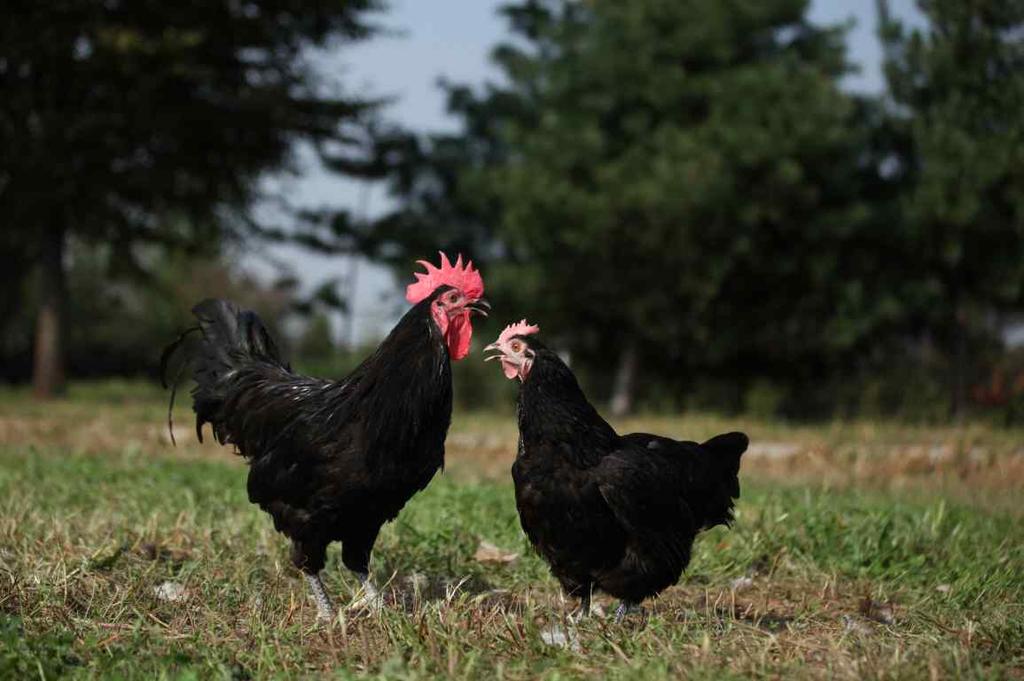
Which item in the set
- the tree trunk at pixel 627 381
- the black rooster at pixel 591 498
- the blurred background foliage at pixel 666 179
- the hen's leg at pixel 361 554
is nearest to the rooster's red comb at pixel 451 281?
the black rooster at pixel 591 498

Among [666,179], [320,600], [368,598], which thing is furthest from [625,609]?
[666,179]

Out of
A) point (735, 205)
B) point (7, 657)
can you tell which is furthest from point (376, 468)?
point (735, 205)

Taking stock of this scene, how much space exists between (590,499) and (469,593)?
0.85m

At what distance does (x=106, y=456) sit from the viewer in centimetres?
893

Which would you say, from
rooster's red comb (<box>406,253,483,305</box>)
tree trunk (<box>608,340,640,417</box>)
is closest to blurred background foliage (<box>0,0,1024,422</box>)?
Result: tree trunk (<box>608,340,640,417</box>)

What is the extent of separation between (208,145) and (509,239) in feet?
20.7

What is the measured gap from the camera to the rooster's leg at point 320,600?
12.3ft

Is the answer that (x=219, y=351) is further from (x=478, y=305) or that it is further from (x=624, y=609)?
(x=624, y=609)

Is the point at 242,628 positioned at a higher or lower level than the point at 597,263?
lower

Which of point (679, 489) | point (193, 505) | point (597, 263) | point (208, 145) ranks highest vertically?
point (208, 145)

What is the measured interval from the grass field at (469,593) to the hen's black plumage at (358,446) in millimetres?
283

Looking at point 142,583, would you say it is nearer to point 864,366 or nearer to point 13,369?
point 864,366

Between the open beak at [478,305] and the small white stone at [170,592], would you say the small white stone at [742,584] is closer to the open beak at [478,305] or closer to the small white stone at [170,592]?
the open beak at [478,305]

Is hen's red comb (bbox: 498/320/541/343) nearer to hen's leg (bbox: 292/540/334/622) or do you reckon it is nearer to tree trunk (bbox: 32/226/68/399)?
hen's leg (bbox: 292/540/334/622)
